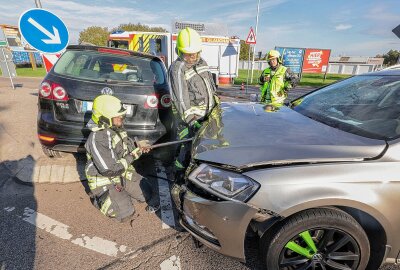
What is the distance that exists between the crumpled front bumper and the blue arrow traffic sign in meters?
3.34

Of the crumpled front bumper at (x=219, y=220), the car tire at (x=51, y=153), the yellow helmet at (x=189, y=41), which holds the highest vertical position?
the yellow helmet at (x=189, y=41)

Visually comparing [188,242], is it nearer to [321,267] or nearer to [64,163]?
[321,267]

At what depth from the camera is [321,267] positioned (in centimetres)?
187

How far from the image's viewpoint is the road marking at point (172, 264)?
2072 millimetres

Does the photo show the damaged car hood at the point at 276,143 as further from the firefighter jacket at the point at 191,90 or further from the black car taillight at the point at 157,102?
the black car taillight at the point at 157,102

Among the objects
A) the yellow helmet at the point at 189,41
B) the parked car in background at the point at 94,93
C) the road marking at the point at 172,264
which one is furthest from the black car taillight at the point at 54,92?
the road marking at the point at 172,264

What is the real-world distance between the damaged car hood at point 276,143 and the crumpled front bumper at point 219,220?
271 millimetres

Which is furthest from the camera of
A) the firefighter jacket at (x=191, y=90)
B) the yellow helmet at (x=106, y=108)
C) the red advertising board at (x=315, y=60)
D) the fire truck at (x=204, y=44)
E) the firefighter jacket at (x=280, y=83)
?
the red advertising board at (x=315, y=60)

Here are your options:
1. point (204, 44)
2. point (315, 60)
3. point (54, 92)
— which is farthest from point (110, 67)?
point (315, 60)

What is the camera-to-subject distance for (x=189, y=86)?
310 cm

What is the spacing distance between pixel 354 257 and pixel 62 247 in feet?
7.39

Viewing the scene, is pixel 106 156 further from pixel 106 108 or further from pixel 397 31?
pixel 397 31

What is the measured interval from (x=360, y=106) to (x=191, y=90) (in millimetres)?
1739

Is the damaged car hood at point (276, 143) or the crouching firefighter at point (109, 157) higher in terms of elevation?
the damaged car hood at point (276, 143)
